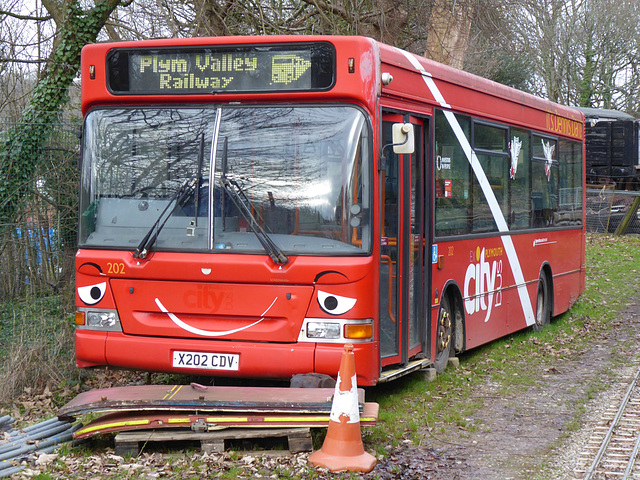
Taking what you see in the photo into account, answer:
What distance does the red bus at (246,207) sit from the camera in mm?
6730

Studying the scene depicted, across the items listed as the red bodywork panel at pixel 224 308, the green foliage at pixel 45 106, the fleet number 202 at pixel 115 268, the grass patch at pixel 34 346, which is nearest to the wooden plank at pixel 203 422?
the red bodywork panel at pixel 224 308

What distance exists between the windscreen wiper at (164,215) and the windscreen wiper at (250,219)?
0.89 feet

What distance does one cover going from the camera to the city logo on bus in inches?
376

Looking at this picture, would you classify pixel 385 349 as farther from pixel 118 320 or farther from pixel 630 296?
pixel 630 296

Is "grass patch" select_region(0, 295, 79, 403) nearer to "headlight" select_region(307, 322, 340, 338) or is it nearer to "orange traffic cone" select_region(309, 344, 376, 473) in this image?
"headlight" select_region(307, 322, 340, 338)

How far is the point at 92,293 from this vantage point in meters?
7.16

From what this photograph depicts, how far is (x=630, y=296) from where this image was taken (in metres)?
16.8

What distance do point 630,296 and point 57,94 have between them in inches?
453

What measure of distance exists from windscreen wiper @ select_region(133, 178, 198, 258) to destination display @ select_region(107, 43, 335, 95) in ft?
→ 2.64

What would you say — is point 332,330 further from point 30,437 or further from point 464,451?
point 30,437

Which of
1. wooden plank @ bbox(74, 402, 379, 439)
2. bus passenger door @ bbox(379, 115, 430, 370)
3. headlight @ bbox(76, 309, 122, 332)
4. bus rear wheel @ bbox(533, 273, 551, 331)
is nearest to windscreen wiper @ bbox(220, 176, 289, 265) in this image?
bus passenger door @ bbox(379, 115, 430, 370)

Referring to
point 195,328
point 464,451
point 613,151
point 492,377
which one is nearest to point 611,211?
point 613,151

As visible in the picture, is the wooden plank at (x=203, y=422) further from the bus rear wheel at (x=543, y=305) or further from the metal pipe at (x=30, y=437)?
the bus rear wheel at (x=543, y=305)

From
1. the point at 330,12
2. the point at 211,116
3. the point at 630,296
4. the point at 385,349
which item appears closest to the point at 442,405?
the point at 385,349
